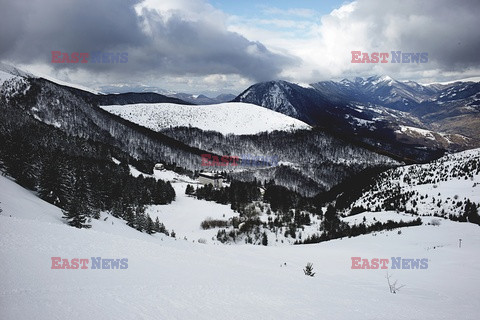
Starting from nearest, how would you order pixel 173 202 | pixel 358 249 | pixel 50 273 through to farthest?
pixel 50 273, pixel 358 249, pixel 173 202

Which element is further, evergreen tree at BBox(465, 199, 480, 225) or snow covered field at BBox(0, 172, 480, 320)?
evergreen tree at BBox(465, 199, 480, 225)

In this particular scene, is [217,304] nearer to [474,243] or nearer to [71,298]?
[71,298]

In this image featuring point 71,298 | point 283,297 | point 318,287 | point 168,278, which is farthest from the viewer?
point 318,287

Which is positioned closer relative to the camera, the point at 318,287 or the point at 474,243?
the point at 318,287

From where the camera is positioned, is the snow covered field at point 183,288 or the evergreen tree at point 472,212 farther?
the evergreen tree at point 472,212

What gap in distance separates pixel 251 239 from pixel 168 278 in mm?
40932

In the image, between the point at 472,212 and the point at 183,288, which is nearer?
the point at 183,288

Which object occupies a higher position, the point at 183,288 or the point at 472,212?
the point at 472,212

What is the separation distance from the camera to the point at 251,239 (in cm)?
4841

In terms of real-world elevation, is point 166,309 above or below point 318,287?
above

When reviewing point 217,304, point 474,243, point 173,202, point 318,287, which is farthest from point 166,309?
point 173,202

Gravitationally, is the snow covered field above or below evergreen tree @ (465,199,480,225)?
below

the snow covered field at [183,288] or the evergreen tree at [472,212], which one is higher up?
the evergreen tree at [472,212]

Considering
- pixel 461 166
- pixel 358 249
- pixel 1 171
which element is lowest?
pixel 358 249
